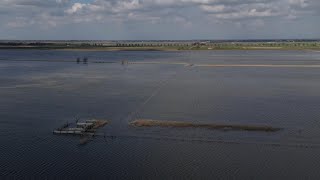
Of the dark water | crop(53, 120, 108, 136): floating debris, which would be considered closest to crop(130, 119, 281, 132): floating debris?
the dark water

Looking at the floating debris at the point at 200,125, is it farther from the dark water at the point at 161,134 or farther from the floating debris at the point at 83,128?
the floating debris at the point at 83,128

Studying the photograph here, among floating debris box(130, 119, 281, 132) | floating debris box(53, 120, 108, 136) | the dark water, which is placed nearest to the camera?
the dark water

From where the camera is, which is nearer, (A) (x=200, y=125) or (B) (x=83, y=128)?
(B) (x=83, y=128)

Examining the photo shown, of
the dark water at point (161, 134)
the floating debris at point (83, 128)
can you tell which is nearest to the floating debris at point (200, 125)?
the dark water at point (161, 134)

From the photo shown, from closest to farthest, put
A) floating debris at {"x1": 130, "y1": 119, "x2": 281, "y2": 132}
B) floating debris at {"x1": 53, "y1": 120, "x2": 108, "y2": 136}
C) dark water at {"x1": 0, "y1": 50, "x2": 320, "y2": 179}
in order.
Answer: dark water at {"x1": 0, "y1": 50, "x2": 320, "y2": 179}, floating debris at {"x1": 53, "y1": 120, "x2": 108, "y2": 136}, floating debris at {"x1": 130, "y1": 119, "x2": 281, "y2": 132}

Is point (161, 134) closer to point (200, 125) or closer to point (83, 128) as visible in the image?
point (200, 125)

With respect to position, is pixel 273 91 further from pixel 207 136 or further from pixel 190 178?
pixel 190 178

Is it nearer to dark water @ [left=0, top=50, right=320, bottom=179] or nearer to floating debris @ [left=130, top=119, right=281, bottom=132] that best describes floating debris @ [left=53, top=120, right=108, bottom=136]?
dark water @ [left=0, top=50, right=320, bottom=179]

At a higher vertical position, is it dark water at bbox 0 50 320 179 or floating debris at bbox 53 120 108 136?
floating debris at bbox 53 120 108 136

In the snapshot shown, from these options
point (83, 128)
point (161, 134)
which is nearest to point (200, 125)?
point (161, 134)
